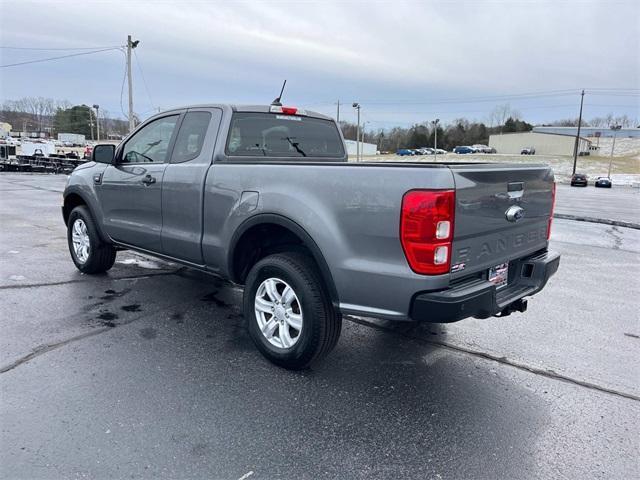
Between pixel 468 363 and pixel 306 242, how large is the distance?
1.66m

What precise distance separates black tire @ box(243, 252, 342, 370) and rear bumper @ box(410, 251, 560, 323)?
0.68m

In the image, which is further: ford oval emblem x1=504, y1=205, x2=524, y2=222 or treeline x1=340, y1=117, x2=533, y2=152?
treeline x1=340, y1=117, x2=533, y2=152

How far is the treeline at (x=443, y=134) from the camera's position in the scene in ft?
331

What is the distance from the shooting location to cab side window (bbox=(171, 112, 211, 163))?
171 inches

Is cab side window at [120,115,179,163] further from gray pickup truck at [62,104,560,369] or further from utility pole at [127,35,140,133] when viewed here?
utility pole at [127,35,140,133]

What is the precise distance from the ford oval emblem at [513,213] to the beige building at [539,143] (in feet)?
322

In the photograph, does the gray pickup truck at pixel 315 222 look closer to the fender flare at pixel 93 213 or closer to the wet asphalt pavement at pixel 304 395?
the fender flare at pixel 93 213

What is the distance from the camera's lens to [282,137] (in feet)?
15.5

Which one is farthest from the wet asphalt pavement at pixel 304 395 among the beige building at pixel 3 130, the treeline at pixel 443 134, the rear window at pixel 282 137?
the treeline at pixel 443 134

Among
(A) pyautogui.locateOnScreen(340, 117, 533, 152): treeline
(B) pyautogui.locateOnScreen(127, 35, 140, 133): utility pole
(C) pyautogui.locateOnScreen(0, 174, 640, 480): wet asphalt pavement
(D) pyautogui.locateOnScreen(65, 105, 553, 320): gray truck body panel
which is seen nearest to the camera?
(C) pyautogui.locateOnScreen(0, 174, 640, 480): wet asphalt pavement

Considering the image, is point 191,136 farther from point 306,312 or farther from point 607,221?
point 607,221

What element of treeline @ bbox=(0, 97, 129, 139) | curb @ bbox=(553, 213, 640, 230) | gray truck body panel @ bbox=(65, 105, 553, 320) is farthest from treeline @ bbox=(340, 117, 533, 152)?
gray truck body panel @ bbox=(65, 105, 553, 320)

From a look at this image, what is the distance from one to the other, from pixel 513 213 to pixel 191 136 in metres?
2.87

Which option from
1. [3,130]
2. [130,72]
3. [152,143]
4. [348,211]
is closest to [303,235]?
[348,211]
